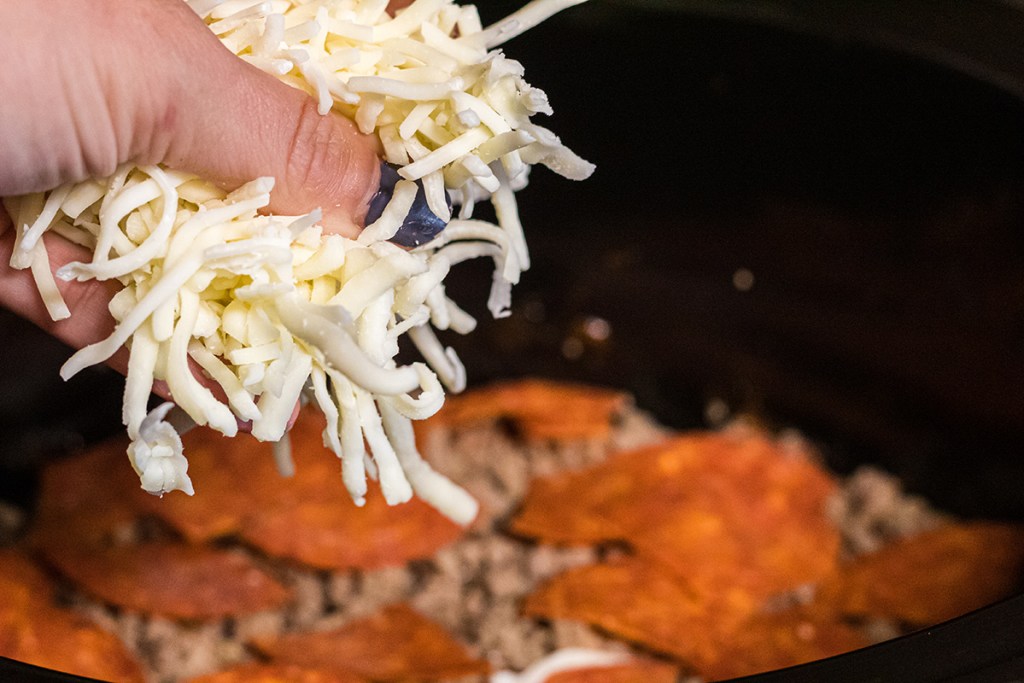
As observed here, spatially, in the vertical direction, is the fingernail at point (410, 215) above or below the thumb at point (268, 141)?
below

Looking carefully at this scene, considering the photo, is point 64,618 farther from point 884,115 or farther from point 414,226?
point 884,115

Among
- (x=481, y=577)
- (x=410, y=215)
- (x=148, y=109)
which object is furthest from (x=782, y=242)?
(x=148, y=109)

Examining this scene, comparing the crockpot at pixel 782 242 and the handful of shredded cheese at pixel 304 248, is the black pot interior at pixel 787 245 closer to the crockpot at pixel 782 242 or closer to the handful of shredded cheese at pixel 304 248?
the crockpot at pixel 782 242

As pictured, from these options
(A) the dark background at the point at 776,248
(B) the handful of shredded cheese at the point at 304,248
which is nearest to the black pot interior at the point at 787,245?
(A) the dark background at the point at 776,248

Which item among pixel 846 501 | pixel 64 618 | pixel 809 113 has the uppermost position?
pixel 809 113

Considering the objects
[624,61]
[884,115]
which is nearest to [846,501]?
[884,115]

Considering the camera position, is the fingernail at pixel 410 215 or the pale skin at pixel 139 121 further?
the fingernail at pixel 410 215

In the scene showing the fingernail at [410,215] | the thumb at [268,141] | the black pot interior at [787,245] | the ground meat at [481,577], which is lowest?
the ground meat at [481,577]

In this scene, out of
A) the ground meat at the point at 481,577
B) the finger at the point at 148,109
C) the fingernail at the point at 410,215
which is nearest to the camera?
the finger at the point at 148,109
